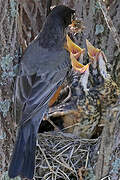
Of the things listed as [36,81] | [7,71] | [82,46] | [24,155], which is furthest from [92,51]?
[24,155]

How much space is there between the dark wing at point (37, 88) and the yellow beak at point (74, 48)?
14 cm

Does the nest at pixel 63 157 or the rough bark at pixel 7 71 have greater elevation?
the rough bark at pixel 7 71

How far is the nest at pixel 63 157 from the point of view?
11.0 feet

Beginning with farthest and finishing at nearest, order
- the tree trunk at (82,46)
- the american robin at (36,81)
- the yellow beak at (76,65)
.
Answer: the yellow beak at (76,65) < the american robin at (36,81) < the tree trunk at (82,46)

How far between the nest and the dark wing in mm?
319

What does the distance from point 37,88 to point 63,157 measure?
664 mm

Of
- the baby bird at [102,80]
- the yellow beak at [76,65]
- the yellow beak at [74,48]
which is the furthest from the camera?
the yellow beak at [74,48]

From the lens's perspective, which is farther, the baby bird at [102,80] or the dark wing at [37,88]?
the baby bird at [102,80]

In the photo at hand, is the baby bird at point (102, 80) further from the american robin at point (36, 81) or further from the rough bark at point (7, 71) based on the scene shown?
the rough bark at point (7, 71)

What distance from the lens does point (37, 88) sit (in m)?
3.68

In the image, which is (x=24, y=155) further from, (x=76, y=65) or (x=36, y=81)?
(x=76, y=65)

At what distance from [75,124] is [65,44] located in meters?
0.89

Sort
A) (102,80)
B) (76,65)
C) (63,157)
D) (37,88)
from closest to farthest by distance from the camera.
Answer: (63,157)
(37,88)
(102,80)
(76,65)

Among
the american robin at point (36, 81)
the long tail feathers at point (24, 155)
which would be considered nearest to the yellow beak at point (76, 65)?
the american robin at point (36, 81)
